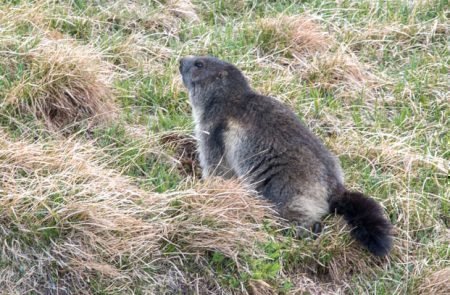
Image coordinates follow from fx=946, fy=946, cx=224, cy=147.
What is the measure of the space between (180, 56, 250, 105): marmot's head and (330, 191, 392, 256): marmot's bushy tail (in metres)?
1.33

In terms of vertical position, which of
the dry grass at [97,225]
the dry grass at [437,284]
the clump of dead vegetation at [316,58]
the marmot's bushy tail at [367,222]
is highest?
the dry grass at [97,225]

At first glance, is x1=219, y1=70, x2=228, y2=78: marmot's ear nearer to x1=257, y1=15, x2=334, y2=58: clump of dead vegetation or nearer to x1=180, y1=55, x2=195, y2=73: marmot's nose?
Result: x1=180, y1=55, x2=195, y2=73: marmot's nose

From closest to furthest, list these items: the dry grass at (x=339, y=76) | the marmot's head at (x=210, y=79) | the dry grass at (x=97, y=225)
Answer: the dry grass at (x=97, y=225) → the marmot's head at (x=210, y=79) → the dry grass at (x=339, y=76)

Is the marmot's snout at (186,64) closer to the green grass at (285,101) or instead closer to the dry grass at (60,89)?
the green grass at (285,101)

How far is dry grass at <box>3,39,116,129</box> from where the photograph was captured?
7.17m

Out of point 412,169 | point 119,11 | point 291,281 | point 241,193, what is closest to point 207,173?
point 241,193

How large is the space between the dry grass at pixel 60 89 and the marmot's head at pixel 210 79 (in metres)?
0.66

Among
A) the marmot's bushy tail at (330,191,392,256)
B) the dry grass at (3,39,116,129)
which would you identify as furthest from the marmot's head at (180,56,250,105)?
the marmot's bushy tail at (330,191,392,256)

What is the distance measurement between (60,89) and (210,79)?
3.86ft

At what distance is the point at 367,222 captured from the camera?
6434 mm

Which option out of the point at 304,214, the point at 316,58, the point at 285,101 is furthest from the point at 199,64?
the point at 304,214

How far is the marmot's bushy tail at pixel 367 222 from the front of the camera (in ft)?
20.9

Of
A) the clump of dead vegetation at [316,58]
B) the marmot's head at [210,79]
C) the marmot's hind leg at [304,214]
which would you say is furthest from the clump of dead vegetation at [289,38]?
the marmot's hind leg at [304,214]

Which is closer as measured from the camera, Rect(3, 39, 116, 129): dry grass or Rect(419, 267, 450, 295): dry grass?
Rect(419, 267, 450, 295): dry grass
